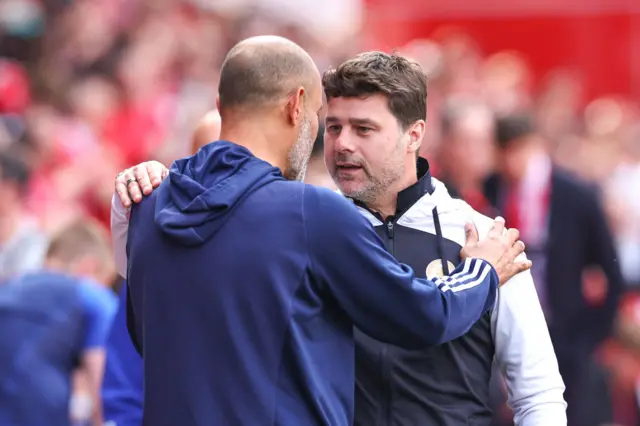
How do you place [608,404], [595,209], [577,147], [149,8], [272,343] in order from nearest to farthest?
[272,343] < [595,209] < [608,404] < [149,8] < [577,147]

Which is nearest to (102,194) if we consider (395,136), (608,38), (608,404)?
(608,404)

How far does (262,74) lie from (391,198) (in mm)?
641

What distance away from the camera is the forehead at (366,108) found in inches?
159

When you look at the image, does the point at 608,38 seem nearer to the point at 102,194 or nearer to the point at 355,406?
the point at 102,194

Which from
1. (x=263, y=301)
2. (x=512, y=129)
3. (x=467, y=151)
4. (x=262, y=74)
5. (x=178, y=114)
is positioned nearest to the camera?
(x=263, y=301)

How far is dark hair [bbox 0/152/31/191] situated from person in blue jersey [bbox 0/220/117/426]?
213 centimetres

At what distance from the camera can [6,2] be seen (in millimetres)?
11500

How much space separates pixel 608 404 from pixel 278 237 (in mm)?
5193

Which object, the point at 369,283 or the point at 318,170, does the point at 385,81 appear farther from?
the point at 318,170

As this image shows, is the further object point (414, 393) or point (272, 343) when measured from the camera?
point (414, 393)

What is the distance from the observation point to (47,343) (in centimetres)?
606

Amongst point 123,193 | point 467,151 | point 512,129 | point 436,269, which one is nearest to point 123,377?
point 123,193

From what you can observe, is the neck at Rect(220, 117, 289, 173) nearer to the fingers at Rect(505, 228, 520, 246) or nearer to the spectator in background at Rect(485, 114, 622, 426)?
the fingers at Rect(505, 228, 520, 246)

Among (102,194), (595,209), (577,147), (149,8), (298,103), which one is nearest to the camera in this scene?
(298,103)
